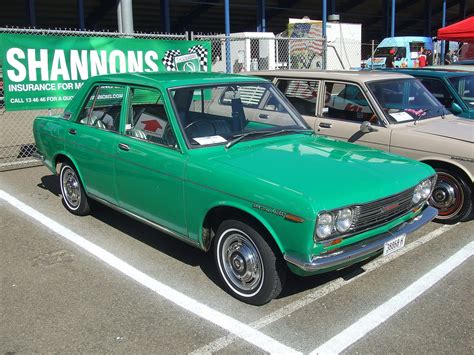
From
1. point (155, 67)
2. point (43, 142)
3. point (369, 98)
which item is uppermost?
point (155, 67)

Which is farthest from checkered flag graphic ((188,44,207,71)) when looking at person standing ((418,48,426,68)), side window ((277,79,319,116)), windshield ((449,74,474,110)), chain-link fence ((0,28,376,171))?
person standing ((418,48,426,68))

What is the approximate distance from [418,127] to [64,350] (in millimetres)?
4403

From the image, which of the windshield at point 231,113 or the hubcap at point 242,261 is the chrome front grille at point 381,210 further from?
the windshield at point 231,113

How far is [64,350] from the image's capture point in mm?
3076

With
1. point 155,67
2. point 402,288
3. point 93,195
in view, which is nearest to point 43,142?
point 93,195

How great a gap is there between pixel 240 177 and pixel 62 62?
5466 mm

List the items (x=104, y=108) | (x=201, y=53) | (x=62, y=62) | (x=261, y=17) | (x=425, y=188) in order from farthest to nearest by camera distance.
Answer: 1. (x=261, y=17)
2. (x=201, y=53)
3. (x=62, y=62)
4. (x=104, y=108)
5. (x=425, y=188)

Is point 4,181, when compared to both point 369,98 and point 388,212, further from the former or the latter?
point 388,212

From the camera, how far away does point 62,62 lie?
7.77 m

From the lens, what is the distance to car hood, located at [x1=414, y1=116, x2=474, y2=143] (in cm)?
532

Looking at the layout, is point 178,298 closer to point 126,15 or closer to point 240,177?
point 240,177

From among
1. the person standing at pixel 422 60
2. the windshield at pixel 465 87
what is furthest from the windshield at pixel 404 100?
the person standing at pixel 422 60

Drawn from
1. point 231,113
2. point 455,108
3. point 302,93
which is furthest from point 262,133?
point 455,108

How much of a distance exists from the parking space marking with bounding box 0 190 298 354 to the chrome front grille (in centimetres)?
95
